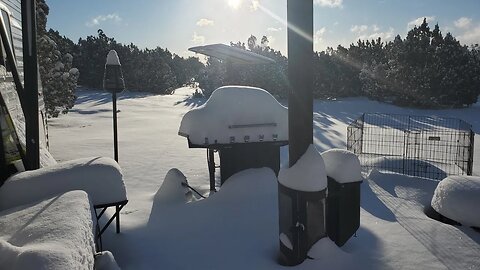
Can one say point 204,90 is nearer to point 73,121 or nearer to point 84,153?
point 73,121

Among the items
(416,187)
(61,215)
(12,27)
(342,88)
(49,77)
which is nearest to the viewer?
(61,215)

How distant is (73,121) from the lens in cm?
2417

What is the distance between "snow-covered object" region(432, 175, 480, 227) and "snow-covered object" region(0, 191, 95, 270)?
555 centimetres

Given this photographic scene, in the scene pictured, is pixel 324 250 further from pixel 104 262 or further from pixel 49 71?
pixel 49 71

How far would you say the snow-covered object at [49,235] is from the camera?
2045 mm

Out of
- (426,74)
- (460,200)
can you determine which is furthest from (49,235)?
(426,74)

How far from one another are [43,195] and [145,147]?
10917 mm

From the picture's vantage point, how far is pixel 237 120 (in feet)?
22.3

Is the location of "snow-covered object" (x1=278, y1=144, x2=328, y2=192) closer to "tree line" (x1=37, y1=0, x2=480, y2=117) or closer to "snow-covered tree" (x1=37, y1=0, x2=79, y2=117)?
"tree line" (x1=37, y1=0, x2=480, y2=117)

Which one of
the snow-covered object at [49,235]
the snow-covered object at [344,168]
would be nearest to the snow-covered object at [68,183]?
the snow-covered object at [49,235]

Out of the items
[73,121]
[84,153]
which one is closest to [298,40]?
[84,153]

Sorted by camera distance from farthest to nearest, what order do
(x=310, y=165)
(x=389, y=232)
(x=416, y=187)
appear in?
(x=416, y=187) < (x=389, y=232) < (x=310, y=165)

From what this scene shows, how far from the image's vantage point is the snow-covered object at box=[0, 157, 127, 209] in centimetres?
387

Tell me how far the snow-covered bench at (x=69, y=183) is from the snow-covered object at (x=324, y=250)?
2490 millimetres
